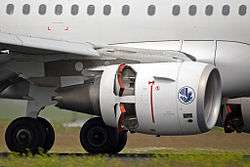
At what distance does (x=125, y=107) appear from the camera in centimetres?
1661

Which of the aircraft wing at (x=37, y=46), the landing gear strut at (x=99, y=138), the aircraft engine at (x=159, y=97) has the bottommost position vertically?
the landing gear strut at (x=99, y=138)

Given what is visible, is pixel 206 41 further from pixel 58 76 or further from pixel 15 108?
pixel 15 108

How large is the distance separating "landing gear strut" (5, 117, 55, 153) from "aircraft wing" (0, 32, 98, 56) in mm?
1646

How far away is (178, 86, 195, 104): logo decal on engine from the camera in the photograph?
631 inches

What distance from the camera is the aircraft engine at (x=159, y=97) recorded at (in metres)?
16.0

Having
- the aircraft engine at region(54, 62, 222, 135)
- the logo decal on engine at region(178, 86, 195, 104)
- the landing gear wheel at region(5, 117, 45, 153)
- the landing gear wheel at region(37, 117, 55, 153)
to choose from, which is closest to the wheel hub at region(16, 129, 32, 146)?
the landing gear wheel at region(5, 117, 45, 153)

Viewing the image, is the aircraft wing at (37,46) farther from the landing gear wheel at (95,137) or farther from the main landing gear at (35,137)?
the landing gear wheel at (95,137)

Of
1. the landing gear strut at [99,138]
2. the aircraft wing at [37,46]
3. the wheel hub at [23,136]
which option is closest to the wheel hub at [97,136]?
the landing gear strut at [99,138]

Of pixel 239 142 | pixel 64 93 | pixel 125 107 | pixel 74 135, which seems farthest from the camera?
pixel 74 135

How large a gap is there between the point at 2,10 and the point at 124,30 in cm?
263

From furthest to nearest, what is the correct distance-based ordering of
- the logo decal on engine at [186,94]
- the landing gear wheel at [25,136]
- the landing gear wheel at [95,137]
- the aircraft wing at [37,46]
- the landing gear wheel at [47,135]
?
the landing gear wheel at [95,137]
the landing gear wheel at [47,135]
the landing gear wheel at [25,136]
the aircraft wing at [37,46]
the logo decal on engine at [186,94]

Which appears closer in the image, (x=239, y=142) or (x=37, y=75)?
(x=37, y=75)

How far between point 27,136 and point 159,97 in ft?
11.3

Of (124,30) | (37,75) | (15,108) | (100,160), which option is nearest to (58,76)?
(37,75)
